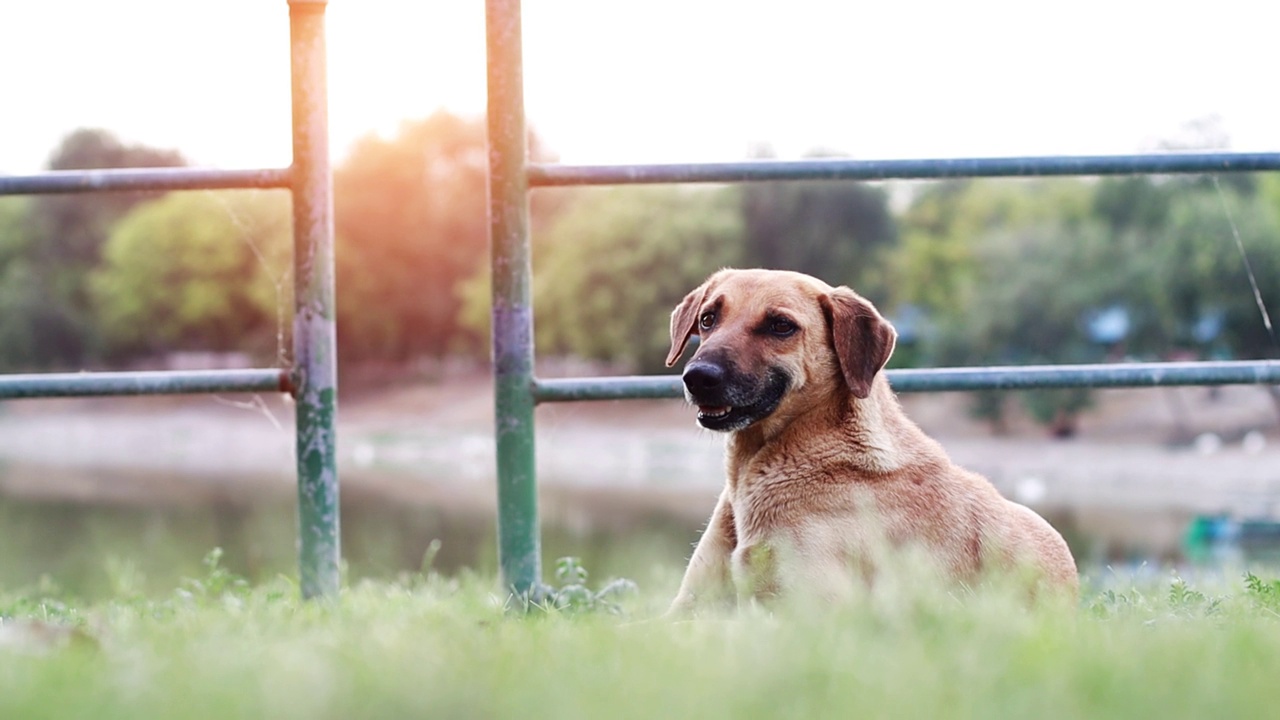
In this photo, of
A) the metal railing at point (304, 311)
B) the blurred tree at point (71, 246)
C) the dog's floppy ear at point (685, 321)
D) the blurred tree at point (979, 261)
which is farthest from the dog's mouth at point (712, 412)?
the blurred tree at point (71, 246)

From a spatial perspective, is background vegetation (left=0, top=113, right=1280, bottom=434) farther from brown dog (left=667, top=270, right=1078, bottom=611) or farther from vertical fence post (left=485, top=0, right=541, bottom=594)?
brown dog (left=667, top=270, right=1078, bottom=611)

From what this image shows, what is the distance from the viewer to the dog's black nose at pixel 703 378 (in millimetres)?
3215

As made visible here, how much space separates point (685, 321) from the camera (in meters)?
3.79

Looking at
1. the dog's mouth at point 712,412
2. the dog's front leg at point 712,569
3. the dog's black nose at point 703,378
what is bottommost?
the dog's front leg at point 712,569

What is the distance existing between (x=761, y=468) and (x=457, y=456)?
37.6 m

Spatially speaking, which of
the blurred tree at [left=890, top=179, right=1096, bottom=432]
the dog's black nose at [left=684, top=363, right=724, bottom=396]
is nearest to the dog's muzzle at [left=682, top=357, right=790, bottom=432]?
the dog's black nose at [left=684, top=363, right=724, bottom=396]

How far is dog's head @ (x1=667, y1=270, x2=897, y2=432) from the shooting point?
3.25 metres

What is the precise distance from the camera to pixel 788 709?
1582 mm

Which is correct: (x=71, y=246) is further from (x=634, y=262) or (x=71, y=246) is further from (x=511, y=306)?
(x=511, y=306)

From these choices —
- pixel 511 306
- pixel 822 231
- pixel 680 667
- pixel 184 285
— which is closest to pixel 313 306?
pixel 511 306

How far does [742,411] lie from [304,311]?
1435mm

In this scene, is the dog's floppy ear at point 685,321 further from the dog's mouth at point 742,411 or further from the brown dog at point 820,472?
the dog's mouth at point 742,411

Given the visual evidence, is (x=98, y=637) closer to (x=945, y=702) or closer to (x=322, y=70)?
(x=945, y=702)

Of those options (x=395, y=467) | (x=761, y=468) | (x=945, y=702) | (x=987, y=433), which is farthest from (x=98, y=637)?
(x=987, y=433)
